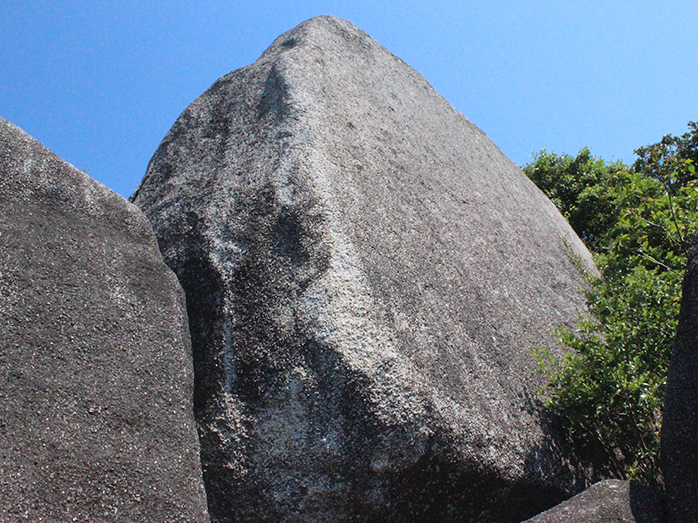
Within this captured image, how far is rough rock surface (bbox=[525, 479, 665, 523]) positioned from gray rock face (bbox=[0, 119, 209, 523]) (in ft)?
4.64

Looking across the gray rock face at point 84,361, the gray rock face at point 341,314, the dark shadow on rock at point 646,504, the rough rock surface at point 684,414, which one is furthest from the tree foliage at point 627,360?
the gray rock face at point 84,361

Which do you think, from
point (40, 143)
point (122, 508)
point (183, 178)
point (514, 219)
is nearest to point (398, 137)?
point (514, 219)

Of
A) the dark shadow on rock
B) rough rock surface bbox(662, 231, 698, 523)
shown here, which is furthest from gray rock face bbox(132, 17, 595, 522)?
rough rock surface bbox(662, 231, 698, 523)

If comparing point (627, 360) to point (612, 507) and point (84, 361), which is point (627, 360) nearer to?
point (612, 507)

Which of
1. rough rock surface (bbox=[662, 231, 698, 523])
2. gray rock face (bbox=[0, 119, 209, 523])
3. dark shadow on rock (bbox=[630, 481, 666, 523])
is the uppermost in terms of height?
gray rock face (bbox=[0, 119, 209, 523])

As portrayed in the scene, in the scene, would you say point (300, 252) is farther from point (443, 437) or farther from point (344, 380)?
point (443, 437)

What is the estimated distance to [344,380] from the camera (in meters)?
2.38

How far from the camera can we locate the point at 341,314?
2496 mm

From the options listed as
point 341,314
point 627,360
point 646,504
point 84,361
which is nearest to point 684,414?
point 646,504

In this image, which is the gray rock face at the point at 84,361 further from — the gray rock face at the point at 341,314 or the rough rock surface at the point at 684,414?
the rough rock surface at the point at 684,414

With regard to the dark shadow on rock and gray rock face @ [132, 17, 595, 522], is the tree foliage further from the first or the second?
the dark shadow on rock

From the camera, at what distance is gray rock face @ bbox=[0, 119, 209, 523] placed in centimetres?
189

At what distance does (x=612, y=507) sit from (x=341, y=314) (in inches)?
52.2

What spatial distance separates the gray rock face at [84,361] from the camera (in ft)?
6.22
